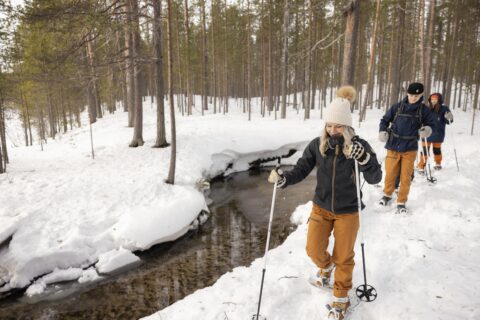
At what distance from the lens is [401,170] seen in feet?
20.1

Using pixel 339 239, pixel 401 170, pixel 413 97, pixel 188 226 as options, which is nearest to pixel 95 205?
pixel 188 226

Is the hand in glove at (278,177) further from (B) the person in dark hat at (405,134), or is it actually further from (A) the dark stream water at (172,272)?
(A) the dark stream water at (172,272)

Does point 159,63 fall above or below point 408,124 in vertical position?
above

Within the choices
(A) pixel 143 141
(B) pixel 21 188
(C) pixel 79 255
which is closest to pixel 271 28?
(A) pixel 143 141

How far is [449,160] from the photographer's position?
10.2m

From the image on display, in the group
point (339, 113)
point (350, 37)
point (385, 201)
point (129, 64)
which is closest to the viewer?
point (339, 113)

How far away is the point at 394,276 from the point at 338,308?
1166 millimetres

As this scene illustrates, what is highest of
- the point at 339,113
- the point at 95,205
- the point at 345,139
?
the point at 339,113

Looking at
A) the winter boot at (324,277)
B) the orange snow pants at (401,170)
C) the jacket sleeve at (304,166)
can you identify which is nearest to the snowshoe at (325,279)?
the winter boot at (324,277)

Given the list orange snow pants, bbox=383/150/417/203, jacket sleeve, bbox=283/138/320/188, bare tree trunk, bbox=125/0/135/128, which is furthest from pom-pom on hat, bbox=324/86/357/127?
bare tree trunk, bbox=125/0/135/128

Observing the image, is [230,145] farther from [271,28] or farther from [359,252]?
[271,28]

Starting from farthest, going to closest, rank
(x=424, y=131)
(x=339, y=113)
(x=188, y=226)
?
(x=188, y=226) → (x=424, y=131) → (x=339, y=113)

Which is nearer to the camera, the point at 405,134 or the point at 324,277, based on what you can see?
the point at 324,277

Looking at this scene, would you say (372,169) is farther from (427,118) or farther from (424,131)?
(427,118)
